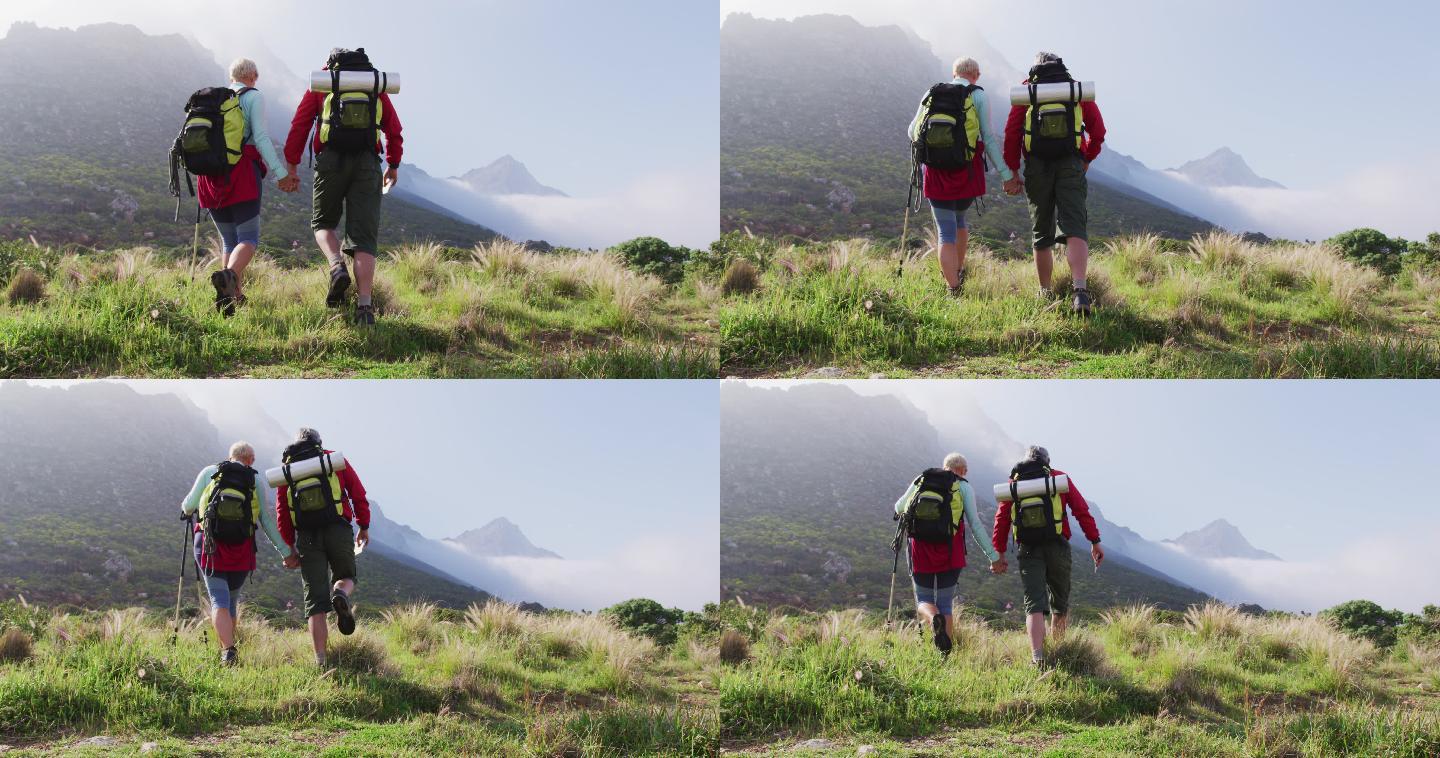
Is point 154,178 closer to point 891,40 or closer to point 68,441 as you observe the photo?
point 68,441

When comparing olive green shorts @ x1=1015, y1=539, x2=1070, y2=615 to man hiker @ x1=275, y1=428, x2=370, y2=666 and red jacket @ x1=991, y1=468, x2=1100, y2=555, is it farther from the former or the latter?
man hiker @ x1=275, y1=428, x2=370, y2=666

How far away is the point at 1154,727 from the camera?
659 cm

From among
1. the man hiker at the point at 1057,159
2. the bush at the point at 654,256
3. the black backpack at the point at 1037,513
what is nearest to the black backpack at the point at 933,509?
the black backpack at the point at 1037,513

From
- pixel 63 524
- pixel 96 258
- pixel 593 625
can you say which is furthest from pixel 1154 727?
pixel 63 524

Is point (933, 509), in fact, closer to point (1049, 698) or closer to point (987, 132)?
point (1049, 698)

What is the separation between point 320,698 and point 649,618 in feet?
15.4

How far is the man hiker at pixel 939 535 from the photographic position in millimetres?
7898

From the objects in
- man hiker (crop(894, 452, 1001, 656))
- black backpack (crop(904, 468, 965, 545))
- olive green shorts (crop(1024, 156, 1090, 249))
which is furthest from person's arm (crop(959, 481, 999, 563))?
olive green shorts (crop(1024, 156, 1090, 249))

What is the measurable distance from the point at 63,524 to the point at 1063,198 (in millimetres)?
40990

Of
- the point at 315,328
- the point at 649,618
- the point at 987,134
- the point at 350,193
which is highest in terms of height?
the point at 987,134

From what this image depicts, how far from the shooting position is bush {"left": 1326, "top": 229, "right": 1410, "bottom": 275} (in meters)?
16.2

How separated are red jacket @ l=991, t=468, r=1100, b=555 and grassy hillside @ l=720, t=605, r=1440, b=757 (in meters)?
0.90

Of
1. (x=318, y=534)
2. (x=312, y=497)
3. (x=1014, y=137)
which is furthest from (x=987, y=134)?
(x=318, y=534)

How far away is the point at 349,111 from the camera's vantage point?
792 cm
